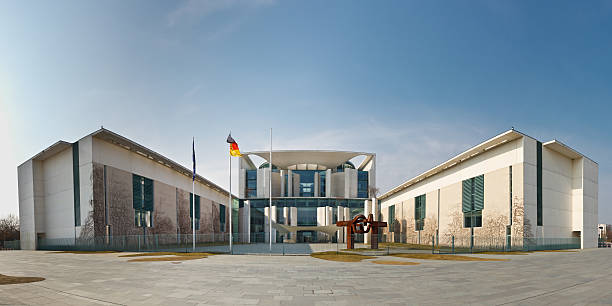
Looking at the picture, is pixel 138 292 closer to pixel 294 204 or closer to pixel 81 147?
pixel 81 147

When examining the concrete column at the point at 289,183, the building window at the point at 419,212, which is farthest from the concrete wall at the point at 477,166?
the concrete column at the point at 289,183

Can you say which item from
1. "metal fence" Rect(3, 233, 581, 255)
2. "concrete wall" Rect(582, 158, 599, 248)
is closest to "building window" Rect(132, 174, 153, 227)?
"metal fence" Rect(3, 233, 581, 255)

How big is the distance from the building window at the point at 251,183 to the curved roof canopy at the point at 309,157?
15.1ft

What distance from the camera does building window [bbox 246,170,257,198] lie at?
73.2 meters

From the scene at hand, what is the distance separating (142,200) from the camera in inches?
1692

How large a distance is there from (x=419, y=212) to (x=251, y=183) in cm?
3484

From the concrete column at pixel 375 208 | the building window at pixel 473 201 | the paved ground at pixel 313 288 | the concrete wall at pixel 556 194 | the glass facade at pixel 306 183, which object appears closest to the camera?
the paved ground at pixel 313 288

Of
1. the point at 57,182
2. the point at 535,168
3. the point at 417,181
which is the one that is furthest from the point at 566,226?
the point at 57,182

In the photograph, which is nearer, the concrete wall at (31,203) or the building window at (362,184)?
the concrete wall at (31,203)

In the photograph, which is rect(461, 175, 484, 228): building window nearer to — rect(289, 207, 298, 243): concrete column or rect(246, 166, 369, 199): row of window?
rect(289, 207, 298, 243): concrete column

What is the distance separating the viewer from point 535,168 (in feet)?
117

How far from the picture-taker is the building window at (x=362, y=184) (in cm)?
7594

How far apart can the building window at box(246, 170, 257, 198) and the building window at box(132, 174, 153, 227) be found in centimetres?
2934

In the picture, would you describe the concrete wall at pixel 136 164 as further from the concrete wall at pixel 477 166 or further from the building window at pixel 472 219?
the building window at pixel 472 219
